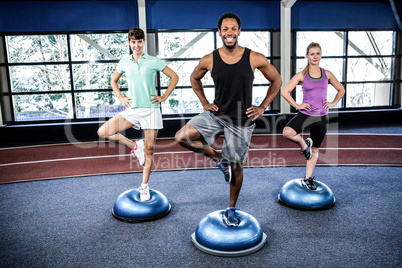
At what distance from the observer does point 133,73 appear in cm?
325

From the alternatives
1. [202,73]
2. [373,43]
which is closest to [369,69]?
[373,43]

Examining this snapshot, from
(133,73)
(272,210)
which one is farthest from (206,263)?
(133,73)

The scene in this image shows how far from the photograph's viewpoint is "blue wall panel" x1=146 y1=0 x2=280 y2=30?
8.01 meters

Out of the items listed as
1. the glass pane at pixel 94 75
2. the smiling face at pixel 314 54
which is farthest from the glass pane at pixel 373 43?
the glass pane at pixel 94 75

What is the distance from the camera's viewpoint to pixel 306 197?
3395mm

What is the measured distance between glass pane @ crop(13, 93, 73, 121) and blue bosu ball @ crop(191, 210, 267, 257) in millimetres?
6663

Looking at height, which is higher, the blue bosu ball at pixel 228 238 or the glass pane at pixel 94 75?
the glass pane at pixel 94 75

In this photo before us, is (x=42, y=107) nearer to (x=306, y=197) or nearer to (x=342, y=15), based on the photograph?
(x=306, y=197)

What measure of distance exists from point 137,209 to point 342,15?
329 inches

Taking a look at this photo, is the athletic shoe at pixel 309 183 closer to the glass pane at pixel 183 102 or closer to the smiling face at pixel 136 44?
the smiling face at pixel 136 44

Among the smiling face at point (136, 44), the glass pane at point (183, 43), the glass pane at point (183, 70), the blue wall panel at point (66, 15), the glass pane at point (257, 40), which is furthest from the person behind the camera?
the glass pane at point (257, 40)

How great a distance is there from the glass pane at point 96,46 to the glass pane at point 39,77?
0.51 meters

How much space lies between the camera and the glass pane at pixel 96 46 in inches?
314

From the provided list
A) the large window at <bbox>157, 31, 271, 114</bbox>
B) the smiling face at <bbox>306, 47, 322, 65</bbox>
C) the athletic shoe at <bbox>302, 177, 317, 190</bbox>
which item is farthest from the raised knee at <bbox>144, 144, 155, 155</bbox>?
the large window at <bbox>157, 31, 271, 114</bbox>
